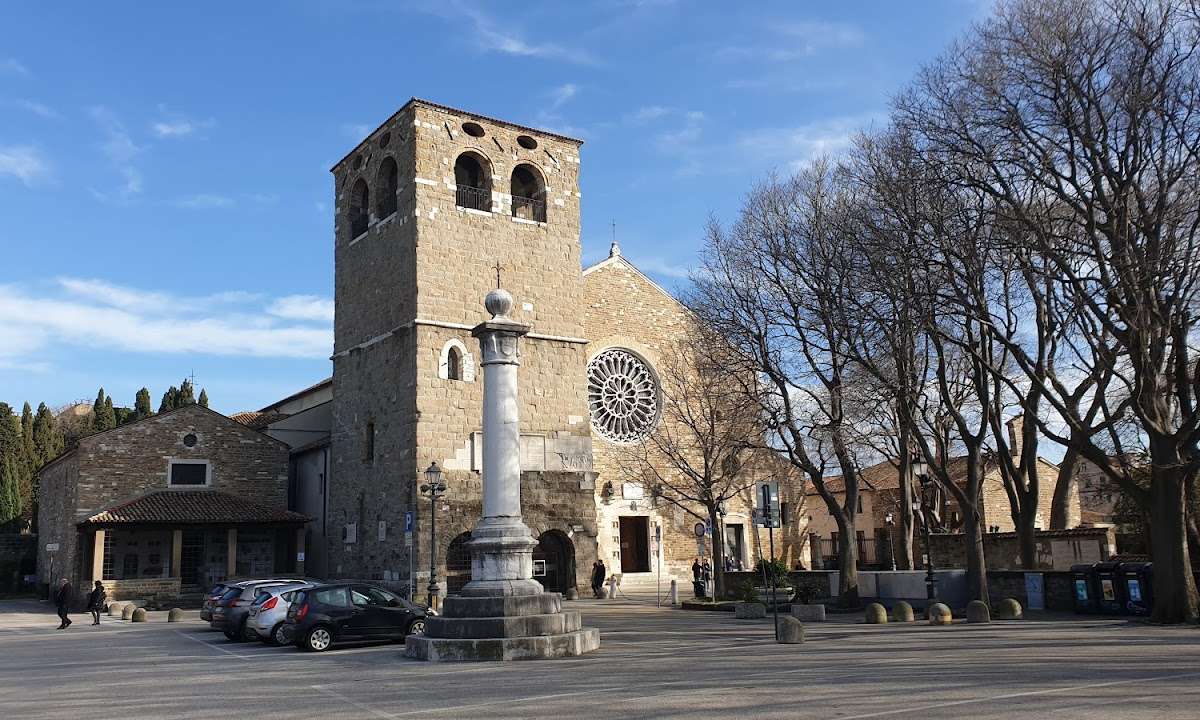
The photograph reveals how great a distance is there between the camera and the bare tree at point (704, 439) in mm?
26938

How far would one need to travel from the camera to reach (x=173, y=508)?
32781mm

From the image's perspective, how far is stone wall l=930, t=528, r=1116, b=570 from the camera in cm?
2455

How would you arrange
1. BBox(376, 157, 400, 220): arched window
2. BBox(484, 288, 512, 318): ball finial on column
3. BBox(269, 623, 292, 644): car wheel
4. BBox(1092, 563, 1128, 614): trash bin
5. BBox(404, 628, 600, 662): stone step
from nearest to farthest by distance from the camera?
BBox(404, 628, 600, 662): stone step, BBox(484, 288, 512, 318): ball finial on column, BBox(269, 623, 292, 644): car wheel, BBox(1092, 563, 1128, 614): trash bin, BBox(376, 157, 400, 220): arched window

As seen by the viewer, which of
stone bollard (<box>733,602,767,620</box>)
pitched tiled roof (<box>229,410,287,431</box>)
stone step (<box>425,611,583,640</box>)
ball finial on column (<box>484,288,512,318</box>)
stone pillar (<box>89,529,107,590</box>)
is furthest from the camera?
pitched tiled roof (<box>229,410,287,431</box>)

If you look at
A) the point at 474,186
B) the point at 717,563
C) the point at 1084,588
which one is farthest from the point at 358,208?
the point at 1084,588

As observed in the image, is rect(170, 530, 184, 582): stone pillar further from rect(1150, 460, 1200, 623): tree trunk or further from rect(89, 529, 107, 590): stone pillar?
rect(1150, 460, 1200, 623): tree trunk

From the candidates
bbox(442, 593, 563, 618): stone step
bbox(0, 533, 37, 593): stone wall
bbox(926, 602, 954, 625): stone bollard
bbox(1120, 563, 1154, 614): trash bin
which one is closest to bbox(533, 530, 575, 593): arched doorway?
bbox(926, 602, 954, 625): stone bollard

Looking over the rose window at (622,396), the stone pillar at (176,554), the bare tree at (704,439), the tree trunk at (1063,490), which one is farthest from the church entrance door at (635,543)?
the stone pillar at (176,554)

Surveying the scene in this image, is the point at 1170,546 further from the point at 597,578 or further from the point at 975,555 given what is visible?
the point at 597,578

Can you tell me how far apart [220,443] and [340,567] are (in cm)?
688

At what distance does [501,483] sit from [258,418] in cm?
3181

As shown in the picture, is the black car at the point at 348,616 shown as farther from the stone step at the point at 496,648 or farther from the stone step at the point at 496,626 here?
the stone step at the point at 496,648

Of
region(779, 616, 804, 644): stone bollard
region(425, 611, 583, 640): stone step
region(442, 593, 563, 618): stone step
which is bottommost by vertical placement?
region(779, 616, 804, 644): stone bollard

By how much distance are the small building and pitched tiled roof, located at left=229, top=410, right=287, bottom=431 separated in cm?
429
